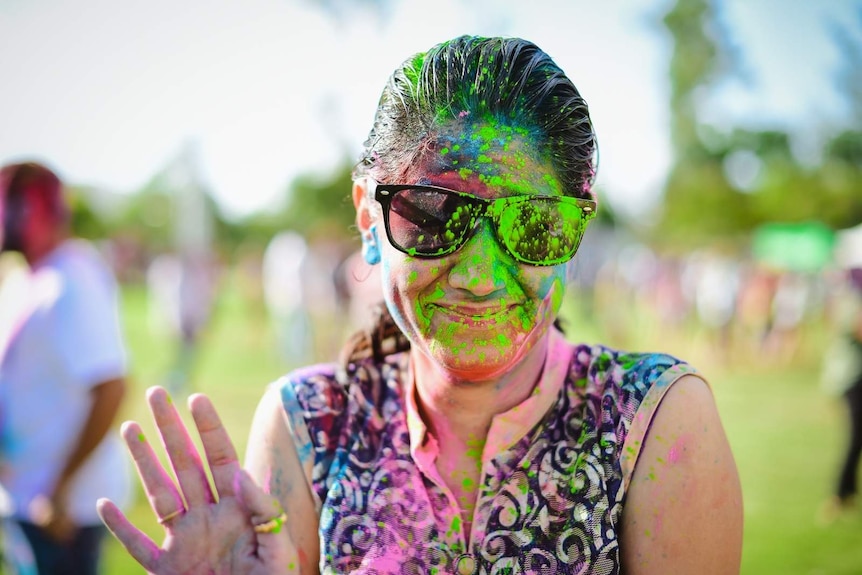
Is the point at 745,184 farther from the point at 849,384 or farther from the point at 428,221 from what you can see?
the point at 428,221

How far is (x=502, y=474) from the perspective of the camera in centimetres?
152

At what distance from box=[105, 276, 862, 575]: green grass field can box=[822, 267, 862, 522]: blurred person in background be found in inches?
6.0

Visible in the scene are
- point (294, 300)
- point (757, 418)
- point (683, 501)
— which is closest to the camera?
point (683, 501)

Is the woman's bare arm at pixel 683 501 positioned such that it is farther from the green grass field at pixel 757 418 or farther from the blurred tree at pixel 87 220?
the blurred tree at pixel 87 220

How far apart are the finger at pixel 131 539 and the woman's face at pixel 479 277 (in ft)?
2.38

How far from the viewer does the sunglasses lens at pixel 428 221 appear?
56.4 inches

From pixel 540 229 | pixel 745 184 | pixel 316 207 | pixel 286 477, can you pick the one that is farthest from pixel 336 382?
pixel 745 184

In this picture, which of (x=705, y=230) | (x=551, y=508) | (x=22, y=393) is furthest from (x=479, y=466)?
(x=705, y=230)

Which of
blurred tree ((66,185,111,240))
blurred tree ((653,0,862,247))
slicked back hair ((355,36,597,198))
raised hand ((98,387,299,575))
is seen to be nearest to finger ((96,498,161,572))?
raised hand ((98,387,299,575))

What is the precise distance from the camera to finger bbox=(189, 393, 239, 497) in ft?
4.81

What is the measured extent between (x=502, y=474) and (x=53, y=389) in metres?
2.30

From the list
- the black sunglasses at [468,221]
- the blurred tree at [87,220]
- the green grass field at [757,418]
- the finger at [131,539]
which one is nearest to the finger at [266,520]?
the finger at [131,539]

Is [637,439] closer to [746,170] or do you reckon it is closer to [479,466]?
[479,466]

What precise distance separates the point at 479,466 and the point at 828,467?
586cm
